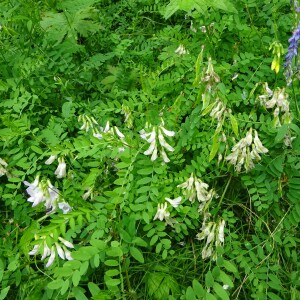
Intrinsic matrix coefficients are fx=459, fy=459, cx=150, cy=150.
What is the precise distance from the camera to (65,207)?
1978 mm

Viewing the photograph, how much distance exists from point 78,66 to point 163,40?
55 cm

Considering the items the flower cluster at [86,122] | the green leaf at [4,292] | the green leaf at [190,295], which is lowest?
the green leaf at [4,292]

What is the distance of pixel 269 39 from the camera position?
238cm

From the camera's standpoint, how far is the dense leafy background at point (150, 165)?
6.14ft

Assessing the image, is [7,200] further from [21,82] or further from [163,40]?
[163,40]

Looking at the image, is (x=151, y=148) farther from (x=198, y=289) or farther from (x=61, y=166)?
(x=198, y=289)

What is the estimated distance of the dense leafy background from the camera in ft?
6.14

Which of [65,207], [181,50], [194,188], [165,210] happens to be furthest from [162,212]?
[181,50]

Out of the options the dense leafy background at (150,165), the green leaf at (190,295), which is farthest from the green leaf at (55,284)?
the green leaf at (190,295)

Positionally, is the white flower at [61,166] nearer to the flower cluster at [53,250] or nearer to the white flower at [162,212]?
the flower cluster at [53,250]

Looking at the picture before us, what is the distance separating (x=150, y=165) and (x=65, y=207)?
0.41m

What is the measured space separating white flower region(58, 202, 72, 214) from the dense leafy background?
3 cm

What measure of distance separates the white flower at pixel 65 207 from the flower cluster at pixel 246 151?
2.35ft

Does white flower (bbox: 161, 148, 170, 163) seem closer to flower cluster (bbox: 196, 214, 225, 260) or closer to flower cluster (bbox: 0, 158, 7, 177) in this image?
flower cluster (bbox: 196, 214, 225, 260)
